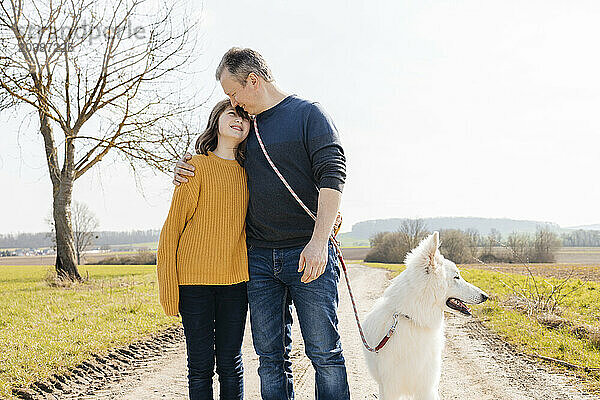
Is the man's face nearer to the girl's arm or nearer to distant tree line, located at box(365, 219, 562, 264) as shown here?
the girl's arm

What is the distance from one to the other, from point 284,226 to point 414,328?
60.9 inches

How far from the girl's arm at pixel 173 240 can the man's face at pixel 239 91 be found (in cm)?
57

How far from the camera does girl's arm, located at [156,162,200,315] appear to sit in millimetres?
3084

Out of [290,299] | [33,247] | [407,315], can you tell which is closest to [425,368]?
[407,315]

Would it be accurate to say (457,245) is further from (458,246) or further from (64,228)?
(64,228)

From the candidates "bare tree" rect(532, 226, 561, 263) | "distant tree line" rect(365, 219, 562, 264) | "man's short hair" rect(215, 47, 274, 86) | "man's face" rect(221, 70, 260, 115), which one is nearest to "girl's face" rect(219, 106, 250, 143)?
"man's face" rect(221, 70, 260, 115)

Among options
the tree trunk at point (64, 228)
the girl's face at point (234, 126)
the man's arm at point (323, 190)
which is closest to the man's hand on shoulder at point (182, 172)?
the girl's face at point (234, 126)

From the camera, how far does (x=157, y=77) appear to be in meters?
15.5

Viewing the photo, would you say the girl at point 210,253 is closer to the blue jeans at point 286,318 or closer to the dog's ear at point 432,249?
the blue jeans at point 286,318

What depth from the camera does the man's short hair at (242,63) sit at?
2.89 m

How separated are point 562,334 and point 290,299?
5836 millimetres

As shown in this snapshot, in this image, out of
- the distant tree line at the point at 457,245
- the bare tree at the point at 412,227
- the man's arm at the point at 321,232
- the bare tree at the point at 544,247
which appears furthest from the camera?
the bare tree at the point at 412,227

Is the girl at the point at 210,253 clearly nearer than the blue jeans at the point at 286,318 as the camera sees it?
No

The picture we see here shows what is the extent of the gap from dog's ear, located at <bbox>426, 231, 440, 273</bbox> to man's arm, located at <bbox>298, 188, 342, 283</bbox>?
1434mm
